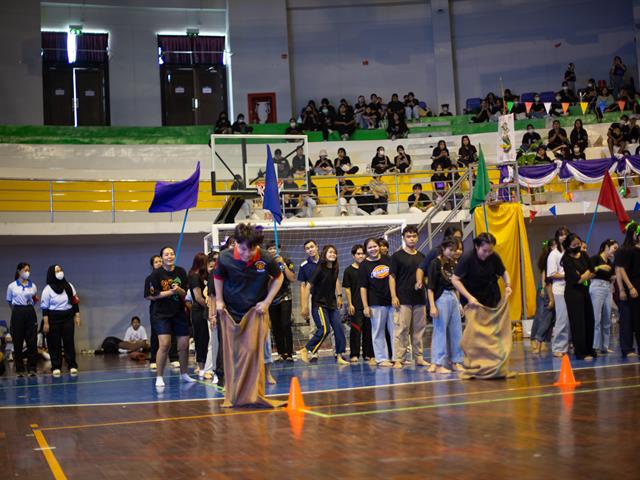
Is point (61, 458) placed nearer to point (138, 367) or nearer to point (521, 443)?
point (521, 443)

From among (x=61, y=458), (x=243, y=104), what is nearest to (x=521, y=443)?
(x=61, y=458)

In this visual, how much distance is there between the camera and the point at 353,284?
13.7 metres

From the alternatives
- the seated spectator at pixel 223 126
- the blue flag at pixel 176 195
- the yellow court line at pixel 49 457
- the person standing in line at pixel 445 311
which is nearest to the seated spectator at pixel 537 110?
the seated spectator at pixel 223 126

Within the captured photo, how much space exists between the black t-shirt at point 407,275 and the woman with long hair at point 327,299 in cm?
180

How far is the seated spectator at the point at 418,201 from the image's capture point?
2065 centimetres

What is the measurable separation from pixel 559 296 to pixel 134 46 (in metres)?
21.1

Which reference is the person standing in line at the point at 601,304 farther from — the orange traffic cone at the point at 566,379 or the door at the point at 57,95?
the door at the point at 57,95

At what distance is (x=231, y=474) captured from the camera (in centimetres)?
513

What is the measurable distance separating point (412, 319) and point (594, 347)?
109 inches

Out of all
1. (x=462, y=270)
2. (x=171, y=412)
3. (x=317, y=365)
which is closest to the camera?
(x=171, y=412)

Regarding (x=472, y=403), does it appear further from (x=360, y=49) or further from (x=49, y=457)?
(x=360, y=49)

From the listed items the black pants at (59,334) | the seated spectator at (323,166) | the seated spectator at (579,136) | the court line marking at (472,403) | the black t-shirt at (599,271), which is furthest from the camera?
the seated spectator at (579,136)

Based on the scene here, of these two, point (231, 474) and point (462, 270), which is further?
point (462, 270)

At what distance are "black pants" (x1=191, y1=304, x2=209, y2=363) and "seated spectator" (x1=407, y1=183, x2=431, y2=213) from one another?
932 cm
